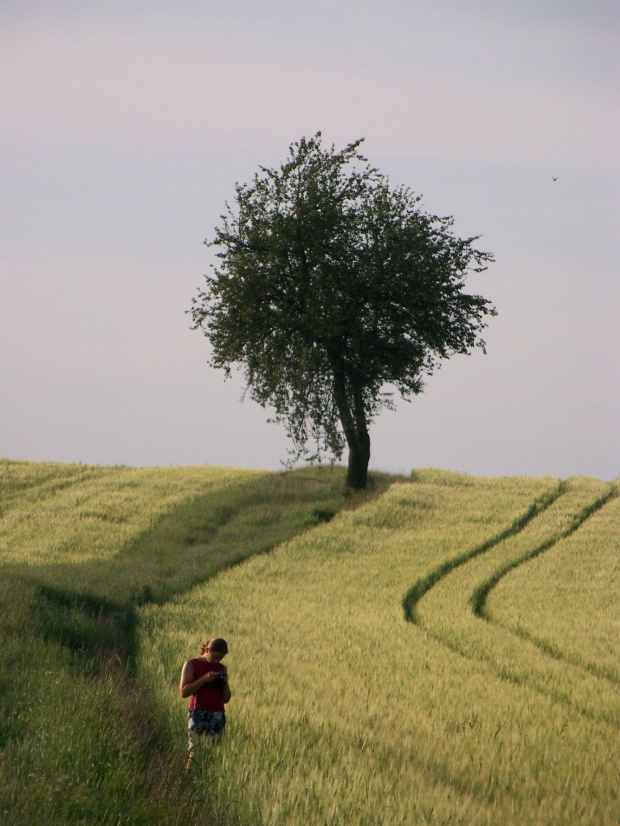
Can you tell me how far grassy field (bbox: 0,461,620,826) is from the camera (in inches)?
384

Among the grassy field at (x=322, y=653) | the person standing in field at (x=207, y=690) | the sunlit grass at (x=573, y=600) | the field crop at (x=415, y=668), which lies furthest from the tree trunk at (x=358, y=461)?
the person standing in field at (x=207, y=690)

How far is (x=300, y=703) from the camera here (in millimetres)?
13836

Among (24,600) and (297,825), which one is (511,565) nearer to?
(24,600)

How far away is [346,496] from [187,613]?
18.3m

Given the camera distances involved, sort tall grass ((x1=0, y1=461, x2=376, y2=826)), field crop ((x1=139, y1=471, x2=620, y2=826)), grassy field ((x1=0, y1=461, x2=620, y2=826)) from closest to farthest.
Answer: tall grass ((x1=0, y1=461, x2=376, y2=826)) < grassy field ((x1=0, y1=461, x2=620, y2=826)) < field crop ((x1=139, y1=471, x2=620, y2=826))

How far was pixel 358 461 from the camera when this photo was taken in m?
39.6

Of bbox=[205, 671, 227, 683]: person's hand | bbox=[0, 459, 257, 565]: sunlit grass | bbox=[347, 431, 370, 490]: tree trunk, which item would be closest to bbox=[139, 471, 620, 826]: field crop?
bbox=[205, 671, 227, 683]: person's hand

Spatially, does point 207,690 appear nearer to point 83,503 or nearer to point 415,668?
point 415,668

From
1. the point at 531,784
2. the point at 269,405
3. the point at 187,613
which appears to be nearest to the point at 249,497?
the point at 269,405

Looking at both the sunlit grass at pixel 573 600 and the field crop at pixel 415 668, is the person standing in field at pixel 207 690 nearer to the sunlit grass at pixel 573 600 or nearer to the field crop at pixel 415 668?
the field crop at pixel 415 668

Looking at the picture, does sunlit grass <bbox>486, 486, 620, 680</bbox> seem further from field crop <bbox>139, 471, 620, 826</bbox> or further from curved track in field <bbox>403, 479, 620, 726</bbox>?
curved track in field <bbox>403, 479, 620, 726</bbox>

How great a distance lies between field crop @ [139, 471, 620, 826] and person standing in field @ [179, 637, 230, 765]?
1.25 feet

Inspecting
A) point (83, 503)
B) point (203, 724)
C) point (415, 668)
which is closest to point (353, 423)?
point (83, 503)

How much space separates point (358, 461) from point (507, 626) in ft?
58.4
